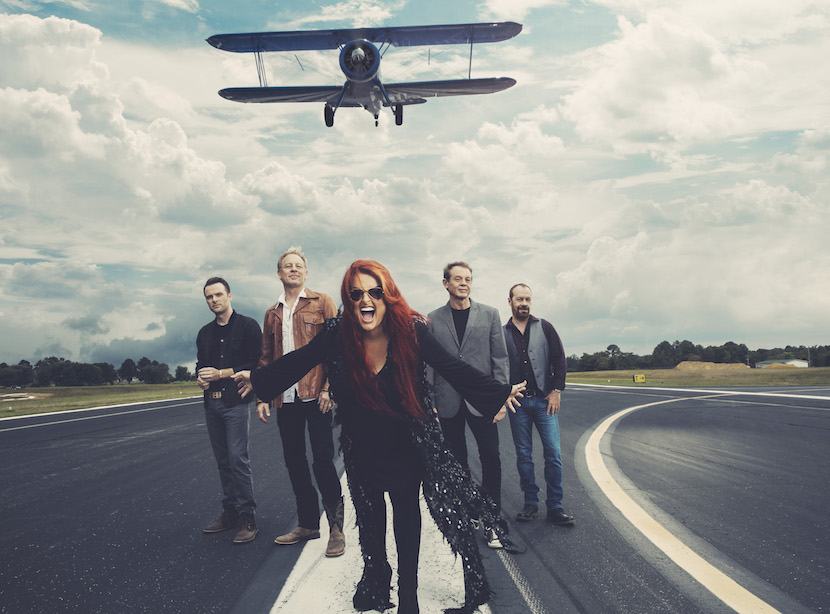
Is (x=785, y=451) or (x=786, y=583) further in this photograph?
(x=785, y=451)

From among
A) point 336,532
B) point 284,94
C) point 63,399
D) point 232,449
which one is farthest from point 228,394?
point 63,399

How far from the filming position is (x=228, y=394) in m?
4.88

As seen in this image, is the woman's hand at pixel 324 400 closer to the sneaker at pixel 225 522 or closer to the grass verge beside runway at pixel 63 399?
the sneaker at pixel 225 522

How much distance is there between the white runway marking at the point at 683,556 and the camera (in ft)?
10.6

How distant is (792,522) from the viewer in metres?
4.91

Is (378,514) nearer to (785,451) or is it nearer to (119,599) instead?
(119,599)

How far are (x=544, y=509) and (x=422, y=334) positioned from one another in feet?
A: 10.6

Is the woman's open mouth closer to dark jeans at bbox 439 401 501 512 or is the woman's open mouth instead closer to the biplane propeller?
dark jeans at bbox 439 401 501 512

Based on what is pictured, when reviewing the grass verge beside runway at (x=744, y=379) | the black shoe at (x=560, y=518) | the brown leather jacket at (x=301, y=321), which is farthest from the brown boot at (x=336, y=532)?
the grass verge beside runway at (x=744, y=379)

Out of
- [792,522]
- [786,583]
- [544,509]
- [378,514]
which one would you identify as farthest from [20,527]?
[792,522]

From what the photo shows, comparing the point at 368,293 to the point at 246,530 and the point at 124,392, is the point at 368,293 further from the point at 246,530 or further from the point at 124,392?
the point at 124,392

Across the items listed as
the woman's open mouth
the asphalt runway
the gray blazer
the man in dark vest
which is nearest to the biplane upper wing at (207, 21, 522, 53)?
the asphalt runway

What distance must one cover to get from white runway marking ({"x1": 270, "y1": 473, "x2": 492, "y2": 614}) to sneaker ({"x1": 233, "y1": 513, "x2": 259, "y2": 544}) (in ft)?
1.60

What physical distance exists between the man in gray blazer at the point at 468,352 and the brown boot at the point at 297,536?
125cm
